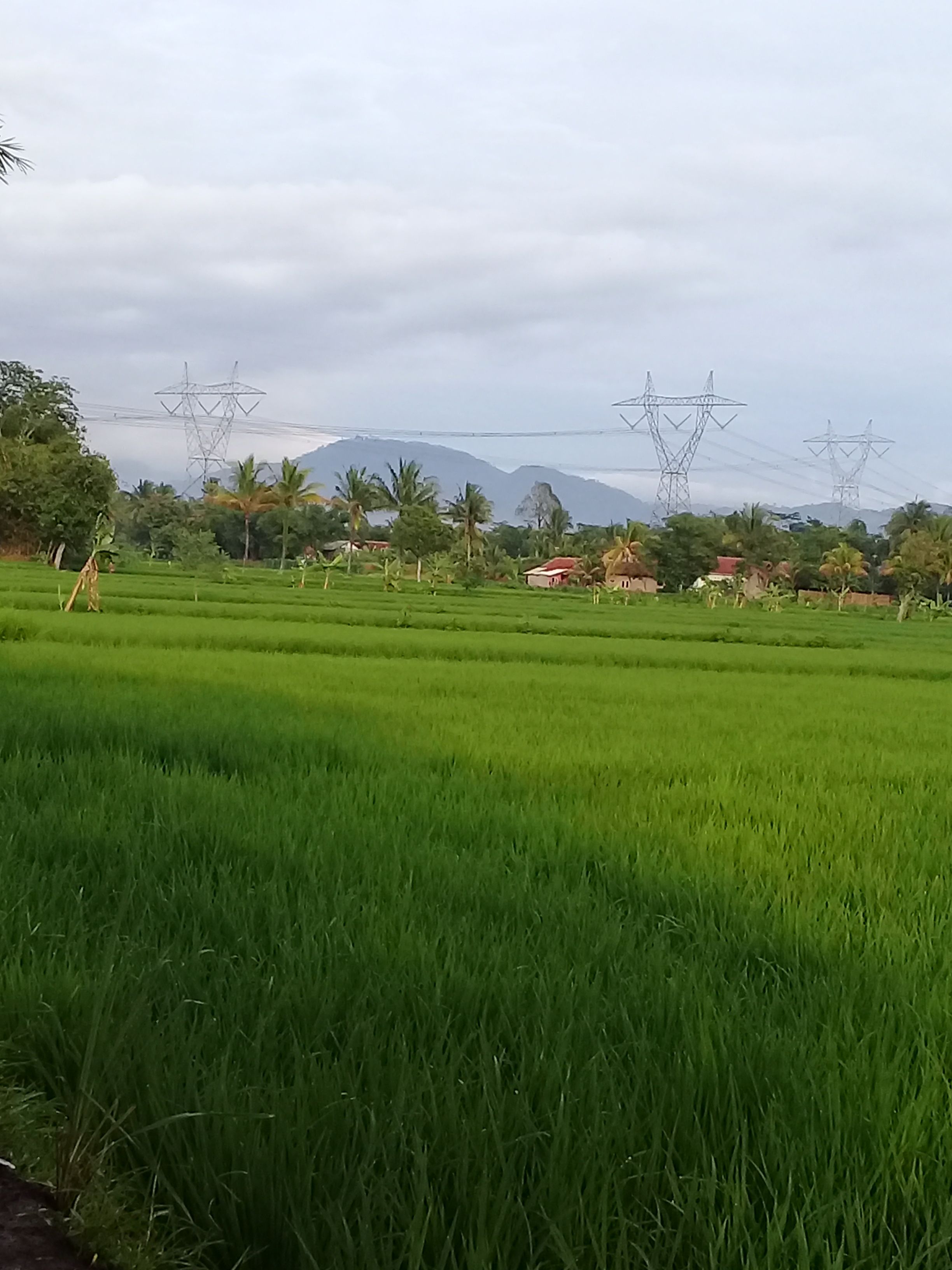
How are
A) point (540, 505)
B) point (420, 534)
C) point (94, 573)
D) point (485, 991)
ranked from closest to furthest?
point (485, 991)
point (94, 573)
point (420, 534)
point (540, 505)

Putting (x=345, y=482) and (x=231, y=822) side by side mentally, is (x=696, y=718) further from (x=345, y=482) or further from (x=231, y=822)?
(x=345, y=482)

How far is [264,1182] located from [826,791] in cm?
351

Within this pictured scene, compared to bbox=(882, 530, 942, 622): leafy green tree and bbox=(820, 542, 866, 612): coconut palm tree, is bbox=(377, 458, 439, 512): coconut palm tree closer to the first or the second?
bbox=(820, 542, 866, 612): coconut palm tree

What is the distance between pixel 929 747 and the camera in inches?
236

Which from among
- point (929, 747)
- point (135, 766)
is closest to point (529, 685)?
point (929, 747)

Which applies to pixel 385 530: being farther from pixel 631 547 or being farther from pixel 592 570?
pixel 592 570

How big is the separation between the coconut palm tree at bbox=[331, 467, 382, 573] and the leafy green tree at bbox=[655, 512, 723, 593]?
15640mm

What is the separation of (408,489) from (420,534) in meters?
8.14

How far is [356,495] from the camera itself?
48312mm

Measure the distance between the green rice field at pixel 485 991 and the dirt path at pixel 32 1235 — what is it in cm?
10

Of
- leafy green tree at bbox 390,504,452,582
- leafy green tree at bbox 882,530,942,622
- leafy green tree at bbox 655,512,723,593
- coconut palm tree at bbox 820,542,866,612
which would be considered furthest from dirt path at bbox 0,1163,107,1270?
leafy green tree at bbox 655,512,723,593

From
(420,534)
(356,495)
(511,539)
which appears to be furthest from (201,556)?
(511,539)

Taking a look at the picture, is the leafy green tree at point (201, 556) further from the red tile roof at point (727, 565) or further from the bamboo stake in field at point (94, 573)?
the red tile roof at point (727, 565)

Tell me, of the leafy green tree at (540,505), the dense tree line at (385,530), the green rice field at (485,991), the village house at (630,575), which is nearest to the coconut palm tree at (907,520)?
the dense tree line at (385,530)
